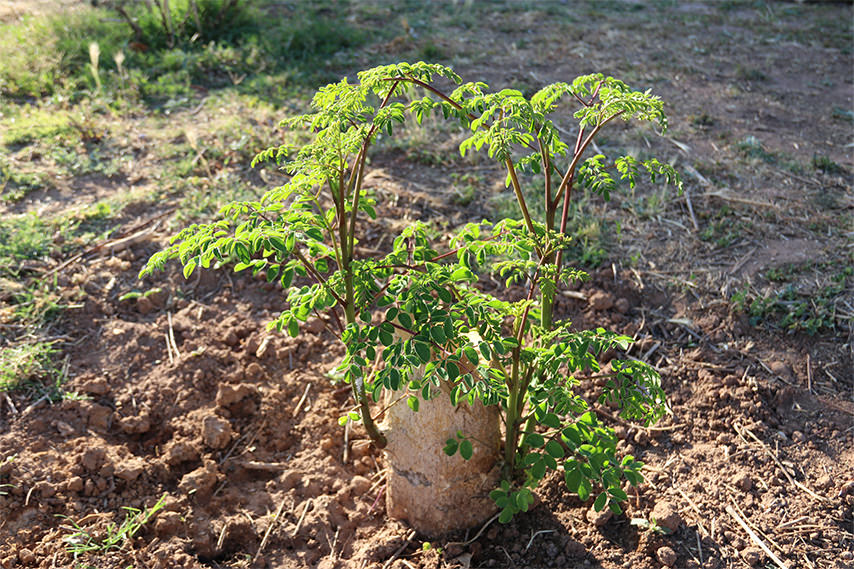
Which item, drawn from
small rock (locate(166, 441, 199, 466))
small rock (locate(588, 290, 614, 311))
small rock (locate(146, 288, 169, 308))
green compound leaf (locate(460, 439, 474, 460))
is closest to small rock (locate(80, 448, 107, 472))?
small rock (locate(166, 441, 199, 466))

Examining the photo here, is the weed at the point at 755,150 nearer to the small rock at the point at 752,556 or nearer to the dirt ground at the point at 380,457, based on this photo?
the dirt ground at the point at 380,457

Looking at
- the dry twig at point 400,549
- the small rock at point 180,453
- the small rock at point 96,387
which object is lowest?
the dry twig at point 400,549

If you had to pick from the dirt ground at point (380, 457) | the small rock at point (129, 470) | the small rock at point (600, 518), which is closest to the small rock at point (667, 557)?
the dirt ground at point (380, 457)

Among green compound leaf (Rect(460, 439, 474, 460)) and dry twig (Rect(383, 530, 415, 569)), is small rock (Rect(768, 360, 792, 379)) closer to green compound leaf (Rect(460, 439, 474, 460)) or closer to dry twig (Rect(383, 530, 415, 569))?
green compound leaf (Rect(460, 439, 474, 460))

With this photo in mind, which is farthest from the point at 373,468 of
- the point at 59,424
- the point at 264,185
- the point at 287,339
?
the point at 264,185

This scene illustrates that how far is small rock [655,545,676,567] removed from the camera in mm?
2689

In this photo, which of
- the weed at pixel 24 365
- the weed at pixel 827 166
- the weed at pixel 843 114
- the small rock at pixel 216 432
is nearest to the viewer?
the small rock at pixel 216 432

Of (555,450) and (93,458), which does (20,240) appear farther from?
(555,450)

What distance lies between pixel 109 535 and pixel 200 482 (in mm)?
404

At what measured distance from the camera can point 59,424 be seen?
325 centimetres

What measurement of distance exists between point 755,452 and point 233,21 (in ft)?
20.7

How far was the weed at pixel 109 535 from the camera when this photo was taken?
2.77m

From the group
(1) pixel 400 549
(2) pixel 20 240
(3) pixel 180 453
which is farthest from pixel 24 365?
(1) pixel 400 549

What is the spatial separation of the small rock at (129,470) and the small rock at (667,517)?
7.12ft
